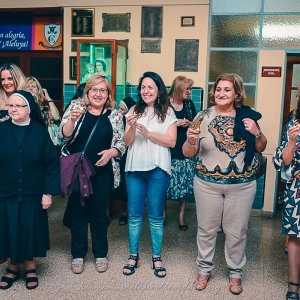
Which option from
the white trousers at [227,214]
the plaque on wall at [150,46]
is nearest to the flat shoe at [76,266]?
the white trousers at [227,214]

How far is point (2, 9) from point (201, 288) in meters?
4.45

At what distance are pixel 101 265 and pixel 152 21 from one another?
3.09 m

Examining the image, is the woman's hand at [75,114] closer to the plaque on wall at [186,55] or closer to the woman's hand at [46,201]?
the woman's hand at [46,201]

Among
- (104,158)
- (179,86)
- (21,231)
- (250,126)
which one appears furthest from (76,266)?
(179,86)

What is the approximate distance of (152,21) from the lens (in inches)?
200

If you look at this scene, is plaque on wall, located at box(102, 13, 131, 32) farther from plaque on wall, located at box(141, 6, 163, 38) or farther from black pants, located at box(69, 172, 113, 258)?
black pants, located at box(69, 172, 113, 258)

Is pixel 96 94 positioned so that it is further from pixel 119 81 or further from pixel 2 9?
pixel 2 9

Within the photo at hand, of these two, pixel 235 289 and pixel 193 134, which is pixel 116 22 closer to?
pixel 193 134

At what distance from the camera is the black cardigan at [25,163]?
2.88 m

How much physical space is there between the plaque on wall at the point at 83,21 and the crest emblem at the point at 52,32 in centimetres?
54

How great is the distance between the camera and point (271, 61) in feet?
15.9

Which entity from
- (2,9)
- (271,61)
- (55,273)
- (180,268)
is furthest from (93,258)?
(2,9)

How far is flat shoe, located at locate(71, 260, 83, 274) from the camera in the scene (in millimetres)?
3322

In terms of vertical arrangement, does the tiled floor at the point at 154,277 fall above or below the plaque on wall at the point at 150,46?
below
